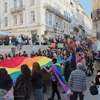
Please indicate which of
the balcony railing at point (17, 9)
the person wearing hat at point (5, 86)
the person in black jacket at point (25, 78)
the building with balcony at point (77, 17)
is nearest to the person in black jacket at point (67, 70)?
the person in black jacket at point (25, 78)

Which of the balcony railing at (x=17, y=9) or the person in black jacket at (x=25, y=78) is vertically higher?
the balcony railing at (x=17, y=9)

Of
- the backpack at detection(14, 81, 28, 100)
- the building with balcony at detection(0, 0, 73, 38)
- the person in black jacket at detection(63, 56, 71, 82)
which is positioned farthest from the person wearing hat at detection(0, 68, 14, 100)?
the building with balcony at detection(0, 0, 73, 38)

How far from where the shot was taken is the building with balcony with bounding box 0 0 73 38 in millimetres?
26344

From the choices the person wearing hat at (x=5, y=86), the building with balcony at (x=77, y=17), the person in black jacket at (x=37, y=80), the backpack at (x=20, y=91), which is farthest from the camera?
the building with balcony at (x=77, y=17)

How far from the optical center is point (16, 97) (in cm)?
320

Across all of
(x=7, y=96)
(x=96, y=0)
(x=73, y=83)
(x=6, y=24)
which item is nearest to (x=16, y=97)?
(x=7, y=96)

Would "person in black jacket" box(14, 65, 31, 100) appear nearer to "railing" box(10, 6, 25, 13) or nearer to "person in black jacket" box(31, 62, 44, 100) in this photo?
"person in black jacket" box(31, 62, 44, 100)

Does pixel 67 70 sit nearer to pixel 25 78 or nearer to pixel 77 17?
pixel 25 78

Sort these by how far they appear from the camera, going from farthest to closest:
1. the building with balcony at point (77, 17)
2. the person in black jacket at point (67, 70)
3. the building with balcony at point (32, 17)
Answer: the building with balcony at point (77, 17)
the building with balcony at point (32, 17)
the person in black jacket at point (67, 70)

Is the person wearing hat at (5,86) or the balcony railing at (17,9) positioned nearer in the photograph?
the person wearing hat at (5,86)

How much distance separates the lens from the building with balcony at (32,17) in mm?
26344

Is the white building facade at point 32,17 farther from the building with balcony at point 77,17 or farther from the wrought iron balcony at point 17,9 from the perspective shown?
the building with balcony at point 77,17

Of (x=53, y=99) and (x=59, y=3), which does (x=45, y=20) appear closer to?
(x=59, y=3)

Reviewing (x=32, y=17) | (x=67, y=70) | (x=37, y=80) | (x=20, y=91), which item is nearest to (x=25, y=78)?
(x=20, y=91)
